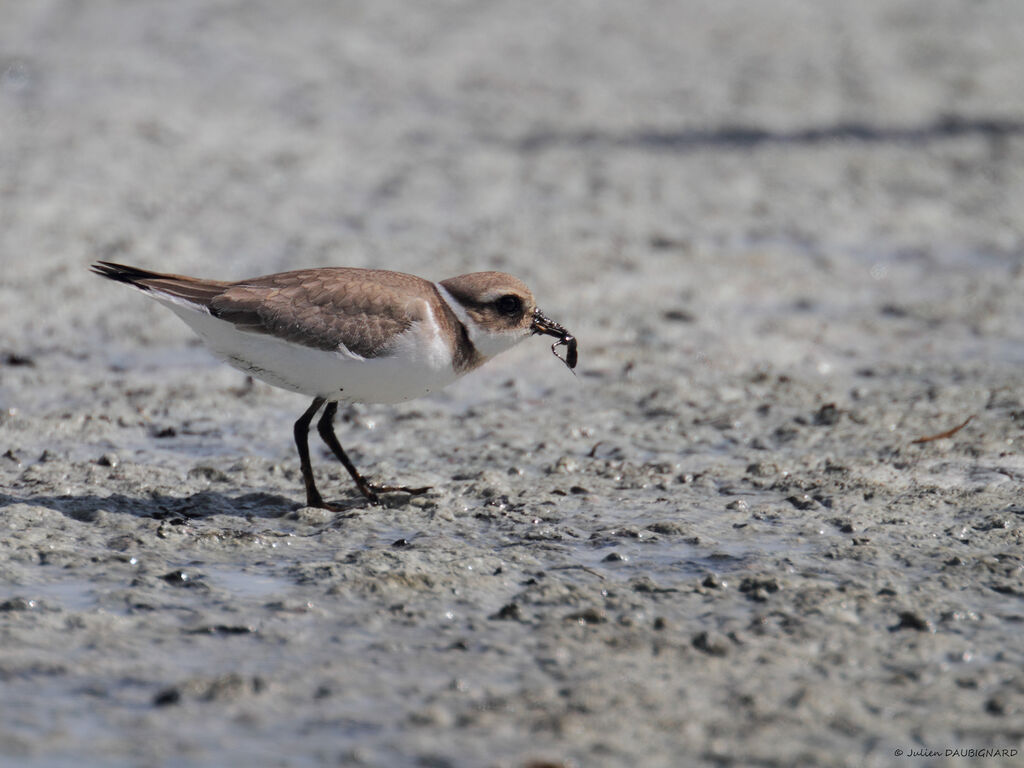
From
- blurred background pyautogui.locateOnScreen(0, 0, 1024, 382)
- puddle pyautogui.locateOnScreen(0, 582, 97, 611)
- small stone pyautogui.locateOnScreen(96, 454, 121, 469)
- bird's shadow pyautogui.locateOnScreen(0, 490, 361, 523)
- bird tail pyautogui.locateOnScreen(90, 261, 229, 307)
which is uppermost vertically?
blurred background pyautogui.locateOnScreen(0, 0, 1024, 382)

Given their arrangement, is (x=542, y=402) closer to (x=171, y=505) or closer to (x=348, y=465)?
(x=348, y=465)

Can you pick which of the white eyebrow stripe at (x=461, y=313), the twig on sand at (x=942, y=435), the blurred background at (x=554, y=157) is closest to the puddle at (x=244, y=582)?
the white eyebrow stripe at (x=461, y=313)

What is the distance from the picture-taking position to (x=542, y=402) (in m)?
6.67

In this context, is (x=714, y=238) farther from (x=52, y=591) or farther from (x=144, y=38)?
(x=144, y=38)

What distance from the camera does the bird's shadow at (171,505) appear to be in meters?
5.10

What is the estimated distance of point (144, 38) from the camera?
12094 mm

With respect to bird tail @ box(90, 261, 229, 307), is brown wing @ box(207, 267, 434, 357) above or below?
below

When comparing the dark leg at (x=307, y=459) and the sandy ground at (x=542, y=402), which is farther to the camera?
the dark leg at (x=307, y=459)

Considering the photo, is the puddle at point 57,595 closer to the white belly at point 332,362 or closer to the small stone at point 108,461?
the white belly at point 332,362

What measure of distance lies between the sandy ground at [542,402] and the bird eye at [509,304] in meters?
0.82

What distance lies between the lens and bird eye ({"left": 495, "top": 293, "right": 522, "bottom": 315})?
5.34 meters

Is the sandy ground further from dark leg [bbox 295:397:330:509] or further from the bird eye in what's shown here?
the bird eye

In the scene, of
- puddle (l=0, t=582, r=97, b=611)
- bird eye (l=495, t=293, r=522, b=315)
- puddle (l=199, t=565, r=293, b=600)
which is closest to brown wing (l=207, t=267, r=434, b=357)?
bird eye (l=495, t=293, r=522, b=315)

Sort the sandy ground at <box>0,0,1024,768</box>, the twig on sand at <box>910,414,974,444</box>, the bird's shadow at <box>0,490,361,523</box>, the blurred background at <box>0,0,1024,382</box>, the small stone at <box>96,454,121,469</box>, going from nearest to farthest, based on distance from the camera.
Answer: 1. the sandy ground at <box>0,0,1024,768</box>
2. the bird's shadow at <box>0,490,361,523</box>
3. the small stone at <box>96,454,121,469</box>
4. the twig on sand at <box>910,414,974,444</box>
5. the blurred background at <box>0,0,1024,382</box>
